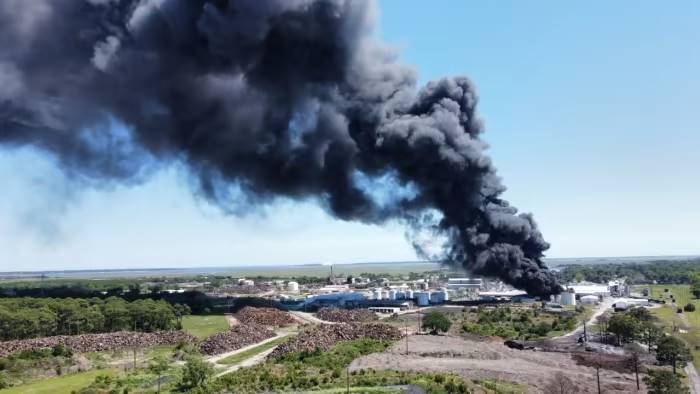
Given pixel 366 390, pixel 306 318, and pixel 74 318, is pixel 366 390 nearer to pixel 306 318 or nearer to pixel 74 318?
pixel 74 318

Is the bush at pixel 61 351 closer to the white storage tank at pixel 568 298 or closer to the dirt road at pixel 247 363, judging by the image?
the dirt road at pixel 247 363

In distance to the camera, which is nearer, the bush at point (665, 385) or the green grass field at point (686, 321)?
the bush at point (665, 385)

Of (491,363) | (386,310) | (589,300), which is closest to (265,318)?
(386,310)

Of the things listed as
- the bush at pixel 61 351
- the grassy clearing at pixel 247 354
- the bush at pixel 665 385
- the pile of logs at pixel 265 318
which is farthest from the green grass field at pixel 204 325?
the bush at pixel 665 385

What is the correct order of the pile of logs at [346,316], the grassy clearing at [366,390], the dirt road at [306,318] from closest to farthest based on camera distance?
1. the grassy clearing at [366,390]
2. the dirt road at [306,318]
3. the pile of logs at [346,316]

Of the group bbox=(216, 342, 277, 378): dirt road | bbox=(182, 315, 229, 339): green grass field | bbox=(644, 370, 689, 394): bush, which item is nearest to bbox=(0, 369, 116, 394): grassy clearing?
bbox=(216, 342, 277, 378): dirt road

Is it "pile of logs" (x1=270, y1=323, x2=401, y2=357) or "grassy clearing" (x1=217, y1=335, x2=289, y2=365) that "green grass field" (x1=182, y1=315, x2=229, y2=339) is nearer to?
"grassy clearing" (x1=217, y1=335, x2=289, y2=365)
